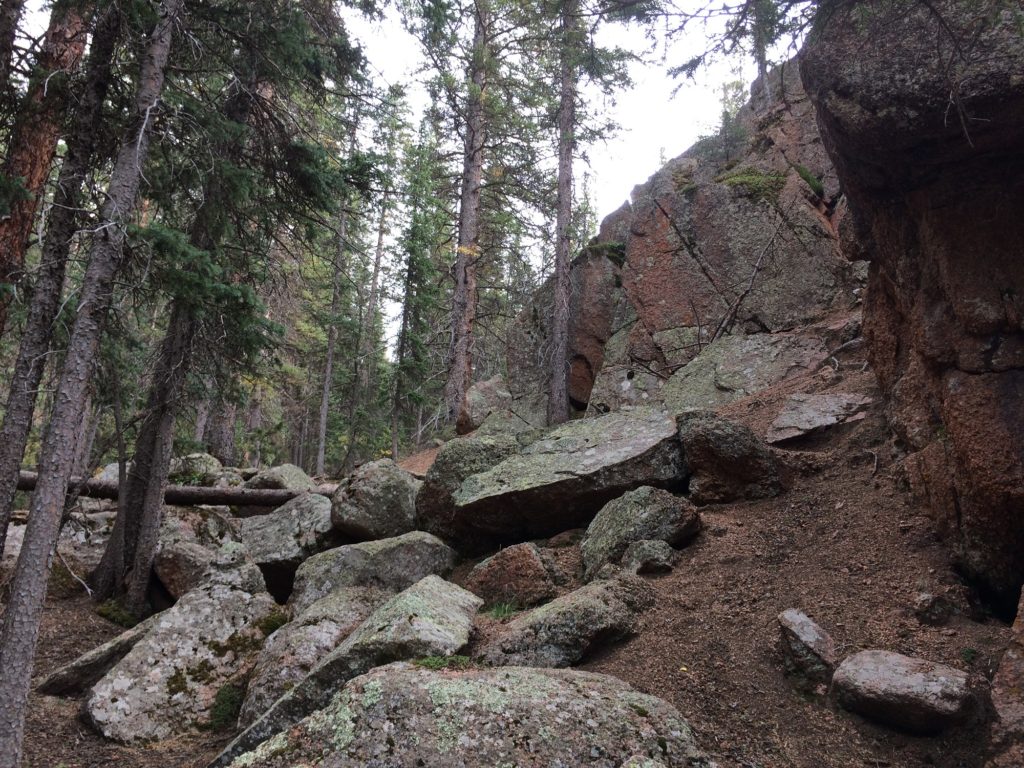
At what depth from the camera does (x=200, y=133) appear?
730 centimetres

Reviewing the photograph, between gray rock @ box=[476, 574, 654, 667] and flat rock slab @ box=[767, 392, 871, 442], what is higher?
flat rock slab @ box=[767, 392, 871, 442]

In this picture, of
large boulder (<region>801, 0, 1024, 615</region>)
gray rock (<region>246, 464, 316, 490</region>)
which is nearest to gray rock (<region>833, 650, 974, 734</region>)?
large boulder (<region>801, 0, 1024, 615</region>)

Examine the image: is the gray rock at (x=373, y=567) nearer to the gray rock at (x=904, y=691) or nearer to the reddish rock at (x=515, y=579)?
the reddish rock at (x=515, y=579)

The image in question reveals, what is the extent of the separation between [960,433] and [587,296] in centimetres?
1149

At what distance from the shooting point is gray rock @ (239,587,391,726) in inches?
223

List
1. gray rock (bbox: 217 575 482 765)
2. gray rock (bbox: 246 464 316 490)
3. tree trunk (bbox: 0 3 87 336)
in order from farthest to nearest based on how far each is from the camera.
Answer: gray rock (bbox: 246 464 316 490) < tree trunk (bbox: 0 3 87 336) < gray rock (bbox: 217 575 482 765)

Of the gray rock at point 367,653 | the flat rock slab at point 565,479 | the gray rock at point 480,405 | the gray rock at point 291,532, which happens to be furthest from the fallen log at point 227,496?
the gray rock at point 367,653

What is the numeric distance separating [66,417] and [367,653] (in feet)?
11.7

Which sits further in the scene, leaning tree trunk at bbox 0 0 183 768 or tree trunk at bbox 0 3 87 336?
tree trunk at bbox 0 3 87 336

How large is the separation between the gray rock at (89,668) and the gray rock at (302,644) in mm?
1596

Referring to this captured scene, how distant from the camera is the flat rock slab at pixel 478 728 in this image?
3.43m

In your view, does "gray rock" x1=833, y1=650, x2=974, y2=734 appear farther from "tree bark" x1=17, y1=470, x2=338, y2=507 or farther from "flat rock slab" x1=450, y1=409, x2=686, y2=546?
"tree bark" x1=17, y1=470, x2=338, y2=507

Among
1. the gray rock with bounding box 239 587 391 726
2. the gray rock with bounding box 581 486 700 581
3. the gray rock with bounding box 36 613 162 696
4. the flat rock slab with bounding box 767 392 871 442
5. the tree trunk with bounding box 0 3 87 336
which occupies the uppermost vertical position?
the tree trunk with bounding box 0 3 87 336

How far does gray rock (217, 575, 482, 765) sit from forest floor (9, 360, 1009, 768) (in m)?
0.55
